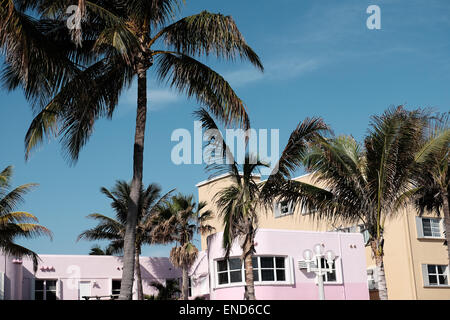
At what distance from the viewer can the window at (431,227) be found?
34812 mm

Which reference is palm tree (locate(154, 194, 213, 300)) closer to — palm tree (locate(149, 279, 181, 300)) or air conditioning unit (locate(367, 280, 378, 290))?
palm tree (locate(149, 279, 181, 300))

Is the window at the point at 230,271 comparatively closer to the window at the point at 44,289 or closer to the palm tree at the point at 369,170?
the palm tree at the point at 369,170

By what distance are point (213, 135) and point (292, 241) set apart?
11.4m

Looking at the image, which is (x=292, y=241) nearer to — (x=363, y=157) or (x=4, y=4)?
(x=363, y=157)

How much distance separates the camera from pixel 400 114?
18.2 metres

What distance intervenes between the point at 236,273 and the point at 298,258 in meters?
3.03

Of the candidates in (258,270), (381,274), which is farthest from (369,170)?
(258,270)

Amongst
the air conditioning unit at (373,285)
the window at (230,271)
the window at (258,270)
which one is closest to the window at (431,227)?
the air conditioning unit at (373,285)

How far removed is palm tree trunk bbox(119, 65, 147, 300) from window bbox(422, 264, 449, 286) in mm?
24229

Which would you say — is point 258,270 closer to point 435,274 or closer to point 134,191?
point 435,274

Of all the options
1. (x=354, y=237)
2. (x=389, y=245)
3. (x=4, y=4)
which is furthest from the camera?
(x=389, y=245)

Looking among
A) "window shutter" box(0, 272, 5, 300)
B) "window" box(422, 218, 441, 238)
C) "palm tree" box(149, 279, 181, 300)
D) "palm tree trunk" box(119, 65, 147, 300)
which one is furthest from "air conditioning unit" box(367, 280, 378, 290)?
"palm tree trunk" box(119, 65, 147, 300)

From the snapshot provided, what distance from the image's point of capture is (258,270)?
2700cm
